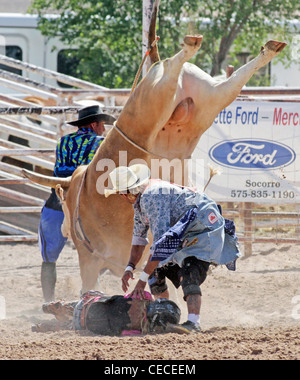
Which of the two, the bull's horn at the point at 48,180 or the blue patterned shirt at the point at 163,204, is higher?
the blue patterned shirt at the point at 163,204

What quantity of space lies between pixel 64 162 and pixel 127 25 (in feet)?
24.4

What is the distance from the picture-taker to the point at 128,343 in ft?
12.8

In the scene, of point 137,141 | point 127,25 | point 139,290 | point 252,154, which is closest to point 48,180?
point 137,141

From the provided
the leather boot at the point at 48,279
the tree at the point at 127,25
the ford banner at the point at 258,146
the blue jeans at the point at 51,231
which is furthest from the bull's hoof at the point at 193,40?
the tree at the point at 127,25

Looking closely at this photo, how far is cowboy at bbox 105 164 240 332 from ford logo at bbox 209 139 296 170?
3.29 m

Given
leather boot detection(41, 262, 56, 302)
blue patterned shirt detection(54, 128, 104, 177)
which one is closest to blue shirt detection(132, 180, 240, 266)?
blue patterned shirt detection(54, 128, 104, 177)

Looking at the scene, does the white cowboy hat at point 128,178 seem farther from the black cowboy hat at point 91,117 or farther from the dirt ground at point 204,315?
the black cowboy hat at point 91,117

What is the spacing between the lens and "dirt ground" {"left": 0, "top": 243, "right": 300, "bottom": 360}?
370 centimetres

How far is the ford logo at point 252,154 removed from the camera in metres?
7.80

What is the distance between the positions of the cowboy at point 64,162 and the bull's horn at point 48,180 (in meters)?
0.35

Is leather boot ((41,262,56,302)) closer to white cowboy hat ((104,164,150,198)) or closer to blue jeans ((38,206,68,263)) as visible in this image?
blue jeans ((38,206,68,263))

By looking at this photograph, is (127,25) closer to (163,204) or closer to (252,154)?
(252,154)

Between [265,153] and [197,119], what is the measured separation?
8.61 ft
